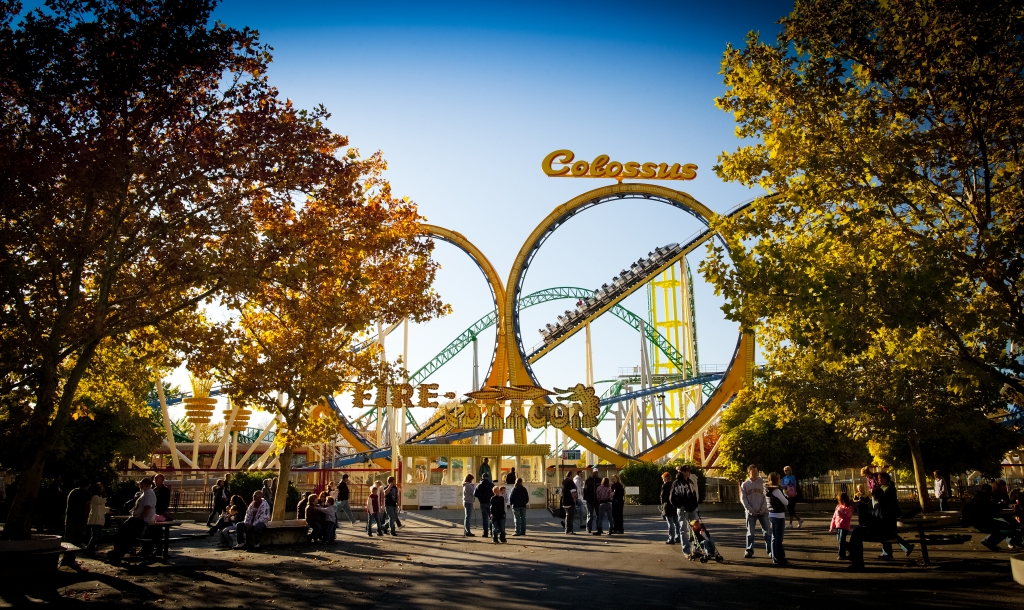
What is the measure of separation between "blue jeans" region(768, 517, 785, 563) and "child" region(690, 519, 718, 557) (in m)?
0.90

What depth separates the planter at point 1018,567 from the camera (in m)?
8.24

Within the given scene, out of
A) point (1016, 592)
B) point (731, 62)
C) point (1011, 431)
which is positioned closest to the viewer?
point (1016, 592)

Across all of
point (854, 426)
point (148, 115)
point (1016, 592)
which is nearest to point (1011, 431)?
point (854, 426)

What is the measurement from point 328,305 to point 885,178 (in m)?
8.54

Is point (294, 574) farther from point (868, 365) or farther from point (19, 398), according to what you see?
point (868, 365)

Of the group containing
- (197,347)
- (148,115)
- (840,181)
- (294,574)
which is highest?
(148,115)

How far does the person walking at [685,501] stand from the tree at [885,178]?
2.79 meters

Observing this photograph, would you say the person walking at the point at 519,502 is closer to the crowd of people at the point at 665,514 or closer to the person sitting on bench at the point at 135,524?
the crowd of people at the point at 665,514

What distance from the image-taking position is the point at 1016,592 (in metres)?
7.86

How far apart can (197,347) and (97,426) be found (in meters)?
13.4

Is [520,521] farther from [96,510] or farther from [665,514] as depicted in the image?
[96,510]

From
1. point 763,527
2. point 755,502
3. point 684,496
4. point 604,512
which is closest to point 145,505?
point 684,496

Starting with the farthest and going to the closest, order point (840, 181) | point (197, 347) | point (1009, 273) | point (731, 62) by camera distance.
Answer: point (197, 347) < point (731, 62) < point (840, 181) < point (1009, 273)

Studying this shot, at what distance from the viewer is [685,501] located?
39.1 ft
